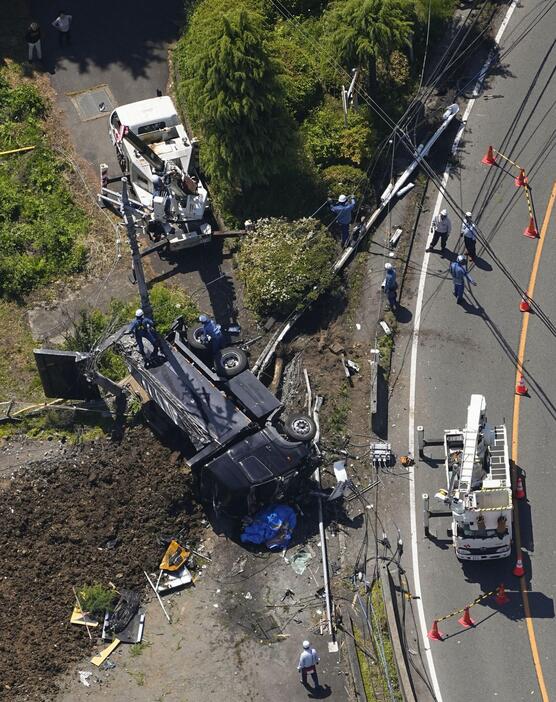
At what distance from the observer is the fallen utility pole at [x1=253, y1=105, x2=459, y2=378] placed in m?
32.9

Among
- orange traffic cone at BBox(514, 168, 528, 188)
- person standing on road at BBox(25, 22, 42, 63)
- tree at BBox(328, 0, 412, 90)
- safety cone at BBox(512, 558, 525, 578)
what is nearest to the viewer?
safety cone at BBox(512, 558, 525, 578)

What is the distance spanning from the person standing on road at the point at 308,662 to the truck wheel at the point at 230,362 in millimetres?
7288

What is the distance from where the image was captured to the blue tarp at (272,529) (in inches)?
1177

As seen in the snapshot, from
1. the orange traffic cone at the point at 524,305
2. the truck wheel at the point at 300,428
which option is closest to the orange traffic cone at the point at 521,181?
the orange traffic cone at the point at 524,305

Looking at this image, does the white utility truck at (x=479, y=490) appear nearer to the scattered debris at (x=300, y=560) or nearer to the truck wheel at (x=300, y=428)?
the truck wheel at (x=300, y=428)

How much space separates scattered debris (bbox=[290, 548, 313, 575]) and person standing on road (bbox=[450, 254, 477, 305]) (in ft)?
27.6

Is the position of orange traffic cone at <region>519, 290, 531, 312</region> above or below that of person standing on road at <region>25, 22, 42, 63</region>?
below

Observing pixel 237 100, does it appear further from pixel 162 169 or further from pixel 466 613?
pixel 466 613

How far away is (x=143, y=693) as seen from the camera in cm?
2786

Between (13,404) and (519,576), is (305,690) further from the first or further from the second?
(13,404)

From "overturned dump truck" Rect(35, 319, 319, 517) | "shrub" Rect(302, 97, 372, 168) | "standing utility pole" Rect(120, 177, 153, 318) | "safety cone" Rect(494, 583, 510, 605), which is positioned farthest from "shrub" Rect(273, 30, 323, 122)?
"safety cone" Rect(494, 583, 510, 605)

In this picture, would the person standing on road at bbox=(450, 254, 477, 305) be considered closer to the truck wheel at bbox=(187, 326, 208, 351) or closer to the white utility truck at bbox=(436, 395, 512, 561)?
the white utility truck at bbox=(436, 395, 512, 561)

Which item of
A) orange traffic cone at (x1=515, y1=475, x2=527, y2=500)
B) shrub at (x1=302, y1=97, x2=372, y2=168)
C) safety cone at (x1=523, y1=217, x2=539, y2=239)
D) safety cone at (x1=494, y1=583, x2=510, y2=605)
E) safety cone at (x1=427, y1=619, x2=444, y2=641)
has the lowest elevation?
safety cone at (x1=427, y1=619, x2=444, y2=641)

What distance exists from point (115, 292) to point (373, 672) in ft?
44.4
